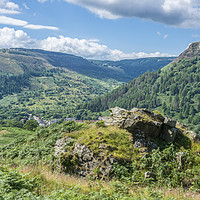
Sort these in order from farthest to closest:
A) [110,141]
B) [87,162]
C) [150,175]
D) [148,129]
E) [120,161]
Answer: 1. [148,129]
2. [110,141]
3. [87,162]
4. [120,161]
5. [150,175]

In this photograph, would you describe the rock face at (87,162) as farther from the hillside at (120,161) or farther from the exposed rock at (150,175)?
the exposed rock at (150,175)

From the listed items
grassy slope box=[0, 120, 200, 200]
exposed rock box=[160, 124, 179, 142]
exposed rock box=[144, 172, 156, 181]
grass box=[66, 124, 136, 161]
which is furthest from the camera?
exposed rock box=[160, 124, 179, 142]

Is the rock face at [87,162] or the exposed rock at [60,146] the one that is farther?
the exposed rock at [60,146]

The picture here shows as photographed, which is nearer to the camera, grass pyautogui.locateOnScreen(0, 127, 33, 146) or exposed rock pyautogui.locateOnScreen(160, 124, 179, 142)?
exposed rock pyautogui.locateOnScreen(160, 124, 179, 142)

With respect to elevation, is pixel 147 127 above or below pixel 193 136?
above

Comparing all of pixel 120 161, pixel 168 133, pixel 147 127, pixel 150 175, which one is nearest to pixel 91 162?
pixel 120 161

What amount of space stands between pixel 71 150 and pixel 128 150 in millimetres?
5565

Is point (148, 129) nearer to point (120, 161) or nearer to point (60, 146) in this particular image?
point (120, 161)

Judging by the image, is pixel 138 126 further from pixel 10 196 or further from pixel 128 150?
pixel 10 196

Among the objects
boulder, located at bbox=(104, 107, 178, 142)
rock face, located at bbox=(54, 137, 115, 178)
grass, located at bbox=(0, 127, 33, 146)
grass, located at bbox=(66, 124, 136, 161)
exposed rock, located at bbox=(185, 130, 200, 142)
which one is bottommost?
grass, located at bbox=(0, 127, 33, 146)

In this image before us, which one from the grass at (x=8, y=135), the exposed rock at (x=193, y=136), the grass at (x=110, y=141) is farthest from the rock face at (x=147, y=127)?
the grass at (x=8, y=135)

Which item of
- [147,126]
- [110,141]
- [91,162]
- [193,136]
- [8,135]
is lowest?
[8,135]

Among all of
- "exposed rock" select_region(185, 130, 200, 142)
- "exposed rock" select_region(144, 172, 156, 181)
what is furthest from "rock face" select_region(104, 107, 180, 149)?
"exposed rock" select_region(144, 172, 156, 181)

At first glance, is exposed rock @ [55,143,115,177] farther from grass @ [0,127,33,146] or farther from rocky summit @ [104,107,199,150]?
grass @ [0,127,33,146]
